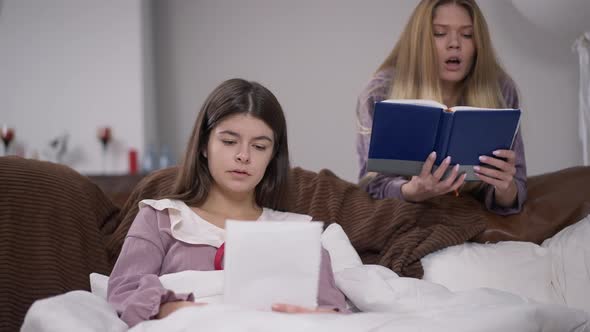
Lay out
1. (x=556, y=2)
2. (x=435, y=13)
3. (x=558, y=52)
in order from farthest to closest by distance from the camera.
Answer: (x=558, y=52), (x=556, y=2), (x=435, y=13)

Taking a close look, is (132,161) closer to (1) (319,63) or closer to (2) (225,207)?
(1) (319,63)

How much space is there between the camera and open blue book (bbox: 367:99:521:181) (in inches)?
78.7

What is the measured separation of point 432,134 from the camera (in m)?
Result: 2.06

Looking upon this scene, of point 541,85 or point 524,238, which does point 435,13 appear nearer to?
point 524,238

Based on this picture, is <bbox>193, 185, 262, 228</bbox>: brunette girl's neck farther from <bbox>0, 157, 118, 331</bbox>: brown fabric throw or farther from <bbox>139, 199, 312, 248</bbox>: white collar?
<bbox>0, 157, 118, 331</bbox>: brown fabric throw

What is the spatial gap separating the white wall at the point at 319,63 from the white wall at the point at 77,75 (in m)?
0.27

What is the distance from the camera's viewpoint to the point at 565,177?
8.00 ft

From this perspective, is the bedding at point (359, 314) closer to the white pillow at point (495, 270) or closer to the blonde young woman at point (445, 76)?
the white pillow at point (495, 270)

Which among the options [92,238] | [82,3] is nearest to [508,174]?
[92,238]

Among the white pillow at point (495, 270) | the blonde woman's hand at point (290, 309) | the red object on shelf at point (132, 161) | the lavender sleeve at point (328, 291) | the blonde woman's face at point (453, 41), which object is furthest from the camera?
the red object on shelf at point (132, 161)

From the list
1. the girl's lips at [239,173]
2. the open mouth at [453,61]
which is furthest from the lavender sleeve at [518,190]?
the girl's lips at [239,173]

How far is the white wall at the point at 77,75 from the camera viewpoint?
202 inches

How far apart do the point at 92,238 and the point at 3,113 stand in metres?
3.55

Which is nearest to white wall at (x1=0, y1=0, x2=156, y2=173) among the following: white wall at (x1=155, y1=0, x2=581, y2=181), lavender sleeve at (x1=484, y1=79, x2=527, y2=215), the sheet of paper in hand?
white wall at (x1=155, y1=0, x2=581, y2=181)
